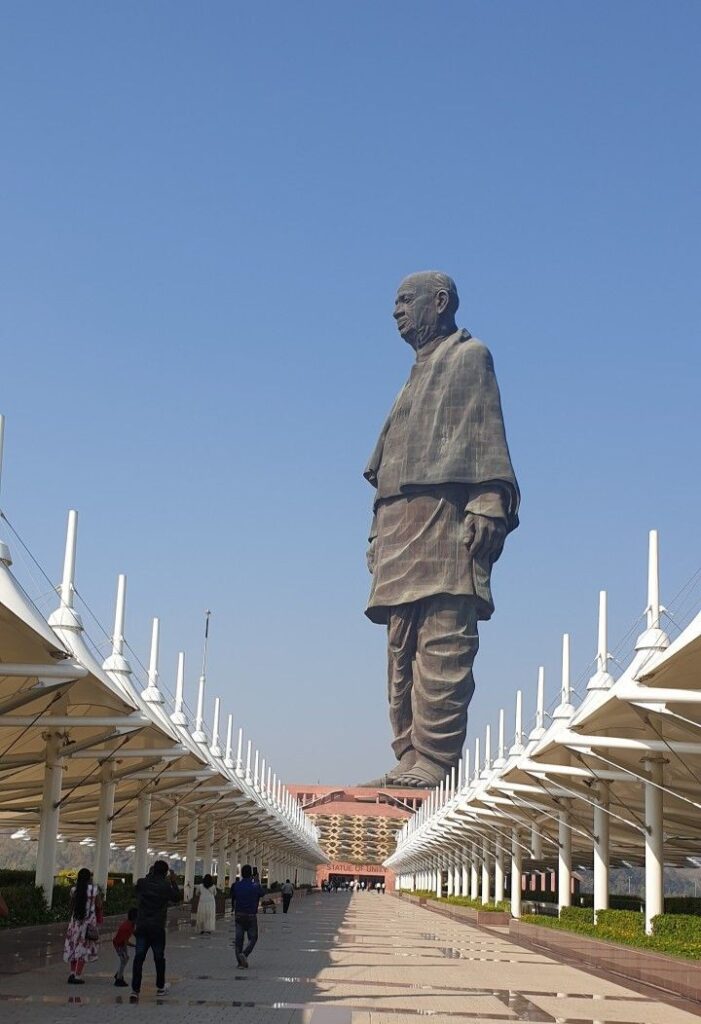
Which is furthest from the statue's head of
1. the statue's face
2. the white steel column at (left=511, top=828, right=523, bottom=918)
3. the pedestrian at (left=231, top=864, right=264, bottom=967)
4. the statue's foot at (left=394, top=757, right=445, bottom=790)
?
the pedestrian at (left=231, top=864, right=264, bottom=967)

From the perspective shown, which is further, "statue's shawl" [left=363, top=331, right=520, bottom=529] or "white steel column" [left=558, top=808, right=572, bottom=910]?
"statue's shawl" [left=363, top=331, right=520, bottom=529]

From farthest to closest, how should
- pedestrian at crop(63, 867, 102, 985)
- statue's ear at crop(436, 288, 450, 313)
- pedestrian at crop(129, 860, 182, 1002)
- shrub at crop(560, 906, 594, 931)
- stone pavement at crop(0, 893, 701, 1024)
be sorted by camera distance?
1. statue's ear at crop(436, 288, 450, 313)
2. shrub at crop(560, 906, 594, 931)
3. pedestrian at crop(63, 867, 102, 985)
4. pedestrian at crop(129, 860, 182, 1002)
5. stone pavement at crop(0, 893, 701, 1024)

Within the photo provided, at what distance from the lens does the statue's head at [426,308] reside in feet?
490

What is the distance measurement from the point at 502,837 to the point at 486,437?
294 feet

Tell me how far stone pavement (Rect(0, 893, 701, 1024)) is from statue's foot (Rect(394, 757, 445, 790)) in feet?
376

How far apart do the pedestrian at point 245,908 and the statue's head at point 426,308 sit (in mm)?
131074

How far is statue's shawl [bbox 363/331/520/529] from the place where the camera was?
14275 cm

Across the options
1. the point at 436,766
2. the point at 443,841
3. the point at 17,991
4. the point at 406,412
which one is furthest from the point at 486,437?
the point at 17,991

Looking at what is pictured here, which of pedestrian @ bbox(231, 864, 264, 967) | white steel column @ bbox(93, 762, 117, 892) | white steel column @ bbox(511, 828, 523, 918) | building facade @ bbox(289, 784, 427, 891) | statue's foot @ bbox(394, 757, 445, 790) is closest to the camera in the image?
pedestrian @ bbox(231, 864, 264, 967)

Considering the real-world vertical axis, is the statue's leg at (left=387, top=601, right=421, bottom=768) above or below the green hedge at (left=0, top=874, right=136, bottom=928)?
above

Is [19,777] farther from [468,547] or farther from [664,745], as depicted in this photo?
[468,547]

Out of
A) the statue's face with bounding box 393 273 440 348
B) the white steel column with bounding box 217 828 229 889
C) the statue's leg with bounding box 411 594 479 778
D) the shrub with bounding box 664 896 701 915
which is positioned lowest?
the shrub with bounding box 664 896 701 915

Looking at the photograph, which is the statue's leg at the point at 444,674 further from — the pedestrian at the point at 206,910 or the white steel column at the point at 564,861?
the pedestrian at the point at 206,910

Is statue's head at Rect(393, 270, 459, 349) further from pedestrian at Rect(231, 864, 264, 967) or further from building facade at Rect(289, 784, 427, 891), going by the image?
pedestrian at Rect(231, 864, 264, 967)
